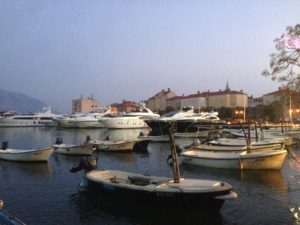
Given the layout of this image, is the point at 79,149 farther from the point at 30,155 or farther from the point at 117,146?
the point at 30,155

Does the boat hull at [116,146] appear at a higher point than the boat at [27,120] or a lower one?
lower

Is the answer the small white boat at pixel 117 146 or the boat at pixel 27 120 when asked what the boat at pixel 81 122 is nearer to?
the boat at pixel 27 120

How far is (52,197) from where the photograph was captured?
749 inches

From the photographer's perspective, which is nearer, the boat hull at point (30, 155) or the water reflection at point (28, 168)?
the water reflection at point (28, 168)

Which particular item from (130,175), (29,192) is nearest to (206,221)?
(130,175)

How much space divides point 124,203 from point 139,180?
1.77m

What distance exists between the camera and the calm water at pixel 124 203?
596 inches

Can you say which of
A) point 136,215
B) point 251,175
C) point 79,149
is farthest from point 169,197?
point 79,149

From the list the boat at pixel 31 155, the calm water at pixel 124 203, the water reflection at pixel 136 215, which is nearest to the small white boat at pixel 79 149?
the calm water at pixel 124 203

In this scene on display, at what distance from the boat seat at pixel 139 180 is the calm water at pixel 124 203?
149 cm

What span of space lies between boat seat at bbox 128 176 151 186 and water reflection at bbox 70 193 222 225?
139 centimetres

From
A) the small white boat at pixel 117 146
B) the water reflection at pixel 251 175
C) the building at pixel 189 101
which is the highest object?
the building at pixel 189 101

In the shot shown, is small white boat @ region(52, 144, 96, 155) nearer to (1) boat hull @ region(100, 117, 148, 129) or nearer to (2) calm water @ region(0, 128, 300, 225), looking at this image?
(2) calm water @ region(0, 128, 300, 225)

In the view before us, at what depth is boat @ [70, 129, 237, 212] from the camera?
15.0m
